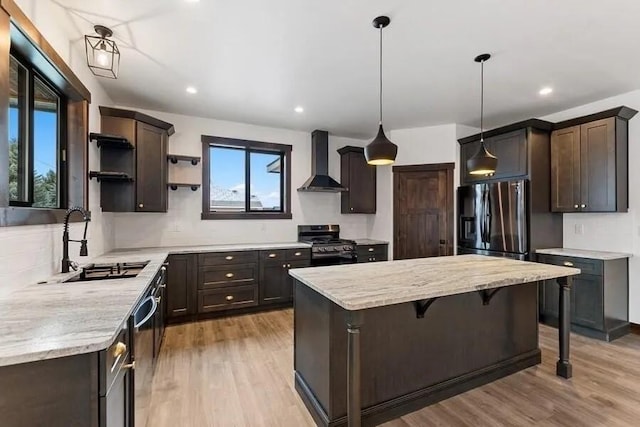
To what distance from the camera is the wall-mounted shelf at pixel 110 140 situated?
114 inches

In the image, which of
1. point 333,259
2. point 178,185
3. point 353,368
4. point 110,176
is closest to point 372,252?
point 333,259

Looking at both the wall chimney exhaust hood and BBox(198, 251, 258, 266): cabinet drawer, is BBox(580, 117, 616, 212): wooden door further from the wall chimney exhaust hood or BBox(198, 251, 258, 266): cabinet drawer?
BBox(198, 251, 258, 266): cabinet drawer

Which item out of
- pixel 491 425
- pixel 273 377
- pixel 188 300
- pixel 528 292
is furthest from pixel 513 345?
pixel 188 300

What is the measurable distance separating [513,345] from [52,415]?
3.10 metres

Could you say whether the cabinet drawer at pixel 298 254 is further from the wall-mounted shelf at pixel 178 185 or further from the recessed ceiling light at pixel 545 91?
the recessed ceiling light at pixel 545 91

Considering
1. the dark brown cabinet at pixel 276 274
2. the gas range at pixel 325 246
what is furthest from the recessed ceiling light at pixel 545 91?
the dark brown cabinet at pixel 276 274

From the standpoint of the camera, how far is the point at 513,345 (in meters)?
2.63

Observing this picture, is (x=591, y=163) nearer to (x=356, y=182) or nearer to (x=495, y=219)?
(x=495, y=219)

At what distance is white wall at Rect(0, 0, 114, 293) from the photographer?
1.66 m

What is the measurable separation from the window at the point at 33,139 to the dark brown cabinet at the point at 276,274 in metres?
2.36

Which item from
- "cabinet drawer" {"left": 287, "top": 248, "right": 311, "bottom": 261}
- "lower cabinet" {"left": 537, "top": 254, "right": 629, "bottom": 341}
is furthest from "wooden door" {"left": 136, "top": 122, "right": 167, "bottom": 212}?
"lower cabinet" {"left": 537, "top": 254, "right": 629, "bottom": 341}

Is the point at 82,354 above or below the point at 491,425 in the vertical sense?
above

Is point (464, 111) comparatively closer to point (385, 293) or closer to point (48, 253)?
point (385, 293)

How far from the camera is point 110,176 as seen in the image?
123 inches
